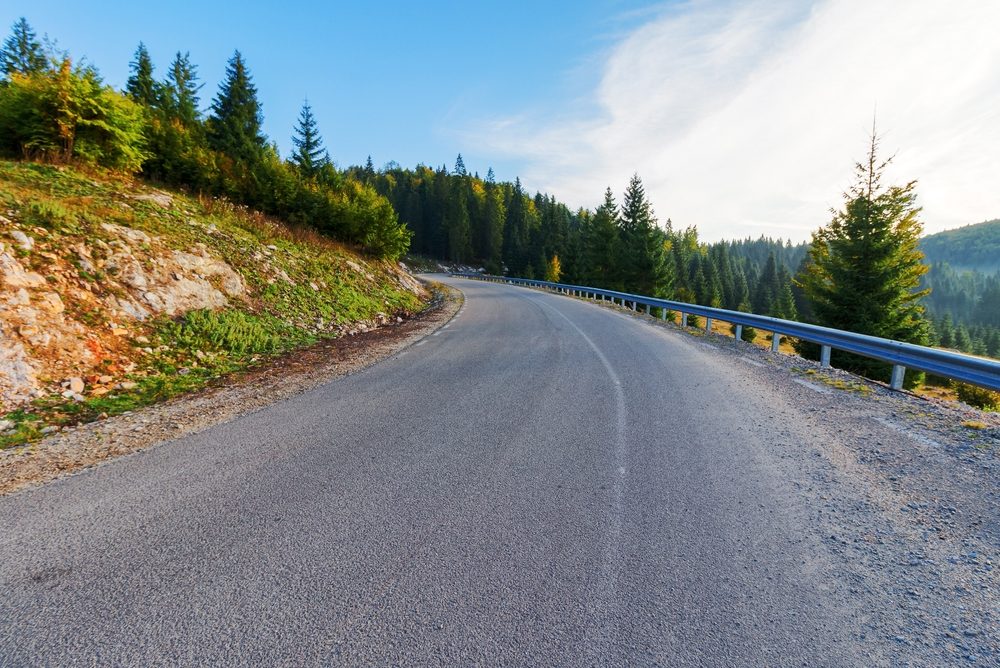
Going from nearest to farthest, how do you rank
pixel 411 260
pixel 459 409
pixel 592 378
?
pixel 459 409 → pixel 592 378 → pixel 411 260

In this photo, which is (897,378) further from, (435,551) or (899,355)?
(435,551)

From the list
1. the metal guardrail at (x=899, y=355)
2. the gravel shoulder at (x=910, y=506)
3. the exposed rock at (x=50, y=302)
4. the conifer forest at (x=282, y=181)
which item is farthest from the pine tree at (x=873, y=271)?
the exposed rock at (x=50, y=302)

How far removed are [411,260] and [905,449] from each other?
2828 inches

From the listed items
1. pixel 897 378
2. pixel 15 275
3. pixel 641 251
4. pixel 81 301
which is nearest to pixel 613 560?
pixel 897 378

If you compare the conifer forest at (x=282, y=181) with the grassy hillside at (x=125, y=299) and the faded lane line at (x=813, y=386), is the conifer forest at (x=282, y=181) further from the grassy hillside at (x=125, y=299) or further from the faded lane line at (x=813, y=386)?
the faded lane line at (x=813, y=386)

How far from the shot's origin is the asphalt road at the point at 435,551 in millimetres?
1954

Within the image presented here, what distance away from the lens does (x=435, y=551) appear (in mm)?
2604

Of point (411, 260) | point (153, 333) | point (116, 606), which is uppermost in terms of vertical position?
point (411, 260)

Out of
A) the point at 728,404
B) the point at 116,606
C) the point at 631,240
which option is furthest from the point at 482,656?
the point at 631,240

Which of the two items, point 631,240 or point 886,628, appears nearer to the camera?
point 886,628

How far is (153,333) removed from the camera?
7012mm

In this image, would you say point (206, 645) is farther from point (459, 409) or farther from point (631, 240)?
point (631, 240)

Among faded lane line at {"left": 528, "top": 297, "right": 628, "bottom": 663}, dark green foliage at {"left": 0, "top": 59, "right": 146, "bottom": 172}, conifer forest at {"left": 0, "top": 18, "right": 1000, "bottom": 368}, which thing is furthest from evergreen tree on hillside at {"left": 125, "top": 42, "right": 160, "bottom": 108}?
faded lane line at {"left": 528, "top": 297, "right": 628, "bottom": 663}

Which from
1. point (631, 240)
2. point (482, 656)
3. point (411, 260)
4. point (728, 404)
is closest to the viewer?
point (482, 656)
